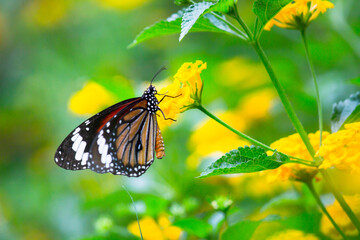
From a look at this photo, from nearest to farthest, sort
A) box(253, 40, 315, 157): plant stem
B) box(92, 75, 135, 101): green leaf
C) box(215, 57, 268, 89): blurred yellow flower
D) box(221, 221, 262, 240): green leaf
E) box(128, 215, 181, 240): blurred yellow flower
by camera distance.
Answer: box(253, 40, 315, 157): plant stem
box(221, 221, 262, 240): green leaf
box(128, 215, 181, 240): blurred yellow flower
box(92, 75, 135, 101): green leaf
box(215, 57, 268, 89): blurred yellow flower

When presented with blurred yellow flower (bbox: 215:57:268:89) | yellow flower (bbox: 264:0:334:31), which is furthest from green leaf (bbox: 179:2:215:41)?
blurred yellow flower (bbox: 215:57:268:89)

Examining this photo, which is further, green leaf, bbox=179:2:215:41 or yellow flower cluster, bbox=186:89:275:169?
yellow flower cluster, bbox=186:89:275:169

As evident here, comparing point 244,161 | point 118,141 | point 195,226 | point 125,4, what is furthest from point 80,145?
point 125,4

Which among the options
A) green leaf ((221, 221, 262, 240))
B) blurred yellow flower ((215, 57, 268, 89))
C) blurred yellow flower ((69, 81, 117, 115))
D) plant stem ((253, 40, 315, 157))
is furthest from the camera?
blurred yellow flower ((215, 57, 268, 89))

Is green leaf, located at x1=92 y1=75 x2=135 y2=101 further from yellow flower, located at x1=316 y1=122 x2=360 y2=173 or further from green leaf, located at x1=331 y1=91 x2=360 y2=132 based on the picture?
yellow flower, located at x1=316 y1=122 x2=360 y2=173

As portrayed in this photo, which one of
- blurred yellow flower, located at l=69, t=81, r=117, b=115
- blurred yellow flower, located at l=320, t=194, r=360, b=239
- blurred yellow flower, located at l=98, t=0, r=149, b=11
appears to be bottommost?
blurred yellow flower, located at l=320, t=194, r=360, b=239

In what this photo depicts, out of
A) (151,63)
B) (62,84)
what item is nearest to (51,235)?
(62,84)

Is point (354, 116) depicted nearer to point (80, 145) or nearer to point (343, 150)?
point (343, 150)
